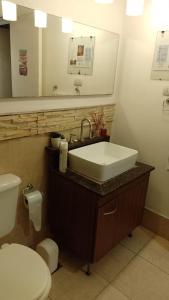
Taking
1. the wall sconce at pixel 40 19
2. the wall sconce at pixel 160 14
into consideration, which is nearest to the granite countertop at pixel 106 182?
the wall sconce at pixel 40 19

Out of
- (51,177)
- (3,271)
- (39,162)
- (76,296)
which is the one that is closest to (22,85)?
(39,162)

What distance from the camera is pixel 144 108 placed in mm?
2014

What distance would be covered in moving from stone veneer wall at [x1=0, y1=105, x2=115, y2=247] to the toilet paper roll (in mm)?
101

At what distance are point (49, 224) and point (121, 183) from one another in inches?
29.6

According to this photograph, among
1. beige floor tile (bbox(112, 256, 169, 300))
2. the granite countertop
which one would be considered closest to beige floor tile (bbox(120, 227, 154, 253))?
beige floor tile (bbox(112, 256, 169, 300))

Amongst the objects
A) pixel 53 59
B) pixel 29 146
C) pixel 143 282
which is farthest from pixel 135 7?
pixel 143 282

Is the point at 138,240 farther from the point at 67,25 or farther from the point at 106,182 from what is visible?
the point at 67,25

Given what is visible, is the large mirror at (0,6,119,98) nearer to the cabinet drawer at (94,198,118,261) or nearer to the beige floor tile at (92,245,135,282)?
the cabinet drawer at (94,198,118,261)

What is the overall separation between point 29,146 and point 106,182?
0.59 metres

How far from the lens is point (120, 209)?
166 cm

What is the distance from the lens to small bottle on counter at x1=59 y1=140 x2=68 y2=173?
5.24 feet

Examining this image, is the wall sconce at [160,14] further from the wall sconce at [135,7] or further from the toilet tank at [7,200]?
the toilet tank at [7,200]

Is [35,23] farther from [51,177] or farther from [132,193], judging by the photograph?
[132,193]

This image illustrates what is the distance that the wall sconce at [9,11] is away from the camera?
4.07ft
